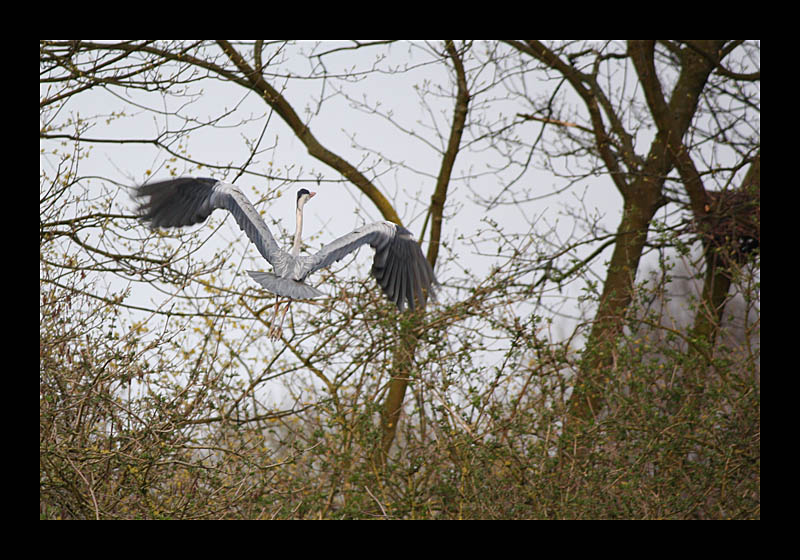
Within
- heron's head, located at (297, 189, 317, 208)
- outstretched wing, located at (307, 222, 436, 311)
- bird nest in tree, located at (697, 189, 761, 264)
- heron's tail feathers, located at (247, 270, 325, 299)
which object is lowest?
heron's tail feathers, located at (247, 270, 325, 299)

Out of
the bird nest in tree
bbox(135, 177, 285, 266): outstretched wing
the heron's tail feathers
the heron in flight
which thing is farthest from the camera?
the bird nest in tree

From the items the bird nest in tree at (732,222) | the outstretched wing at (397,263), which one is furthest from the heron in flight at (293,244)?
the bird nest in tree at (732,222)

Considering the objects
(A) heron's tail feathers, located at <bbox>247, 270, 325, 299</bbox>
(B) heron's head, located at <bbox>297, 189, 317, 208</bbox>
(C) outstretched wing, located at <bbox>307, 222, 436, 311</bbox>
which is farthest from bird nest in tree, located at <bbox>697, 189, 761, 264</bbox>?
(A) heron's tail feathers, located at <bbox>247, 270, 325, 299</bbox>

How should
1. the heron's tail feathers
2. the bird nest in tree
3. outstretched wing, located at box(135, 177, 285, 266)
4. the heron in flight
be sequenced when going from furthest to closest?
the bird nest in tree
outstretched wing, located at box(135, 177, 285, 266)
the heron in flight
the heron's tail feathers

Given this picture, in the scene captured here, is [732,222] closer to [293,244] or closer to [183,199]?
[293,244]

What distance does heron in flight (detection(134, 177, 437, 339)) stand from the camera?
263cm

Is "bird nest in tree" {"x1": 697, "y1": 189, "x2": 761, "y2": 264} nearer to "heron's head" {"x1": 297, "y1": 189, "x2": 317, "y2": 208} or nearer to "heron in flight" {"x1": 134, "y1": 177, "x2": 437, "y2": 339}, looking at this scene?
"heron in flight" {"x1": 134, "y1": 177, "x2": 437, "y2": 339}

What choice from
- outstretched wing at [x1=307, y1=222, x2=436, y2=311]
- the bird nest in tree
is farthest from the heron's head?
the bird nest in tree

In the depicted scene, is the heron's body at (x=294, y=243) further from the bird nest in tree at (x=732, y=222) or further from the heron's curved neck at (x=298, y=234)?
the bird nest in tree at (x=732, y=222)

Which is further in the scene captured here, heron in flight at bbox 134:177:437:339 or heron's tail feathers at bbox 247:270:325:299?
heron in flight at bbox 134:177:437:339

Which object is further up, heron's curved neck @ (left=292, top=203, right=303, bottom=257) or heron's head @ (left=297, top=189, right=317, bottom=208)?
heron's head @ (left=297, top=189, right=317, bottom=208)

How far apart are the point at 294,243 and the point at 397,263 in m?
0.51

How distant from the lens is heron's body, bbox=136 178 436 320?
2.63m
